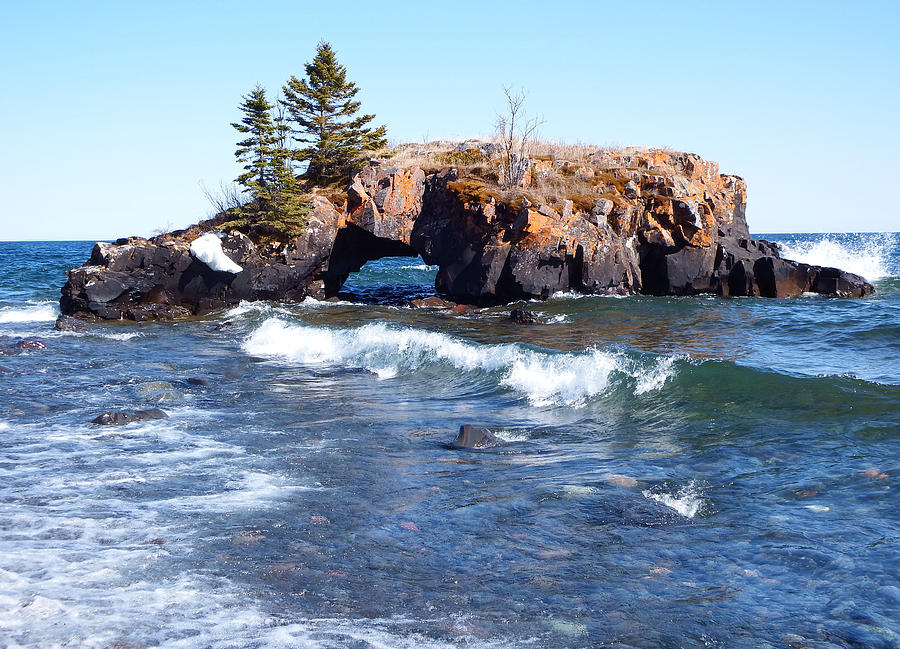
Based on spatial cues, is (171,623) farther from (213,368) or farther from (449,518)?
Answer: (213,368)

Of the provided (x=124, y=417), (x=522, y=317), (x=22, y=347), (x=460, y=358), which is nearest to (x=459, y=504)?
(x=124, y=417)

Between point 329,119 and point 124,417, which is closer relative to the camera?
point 124,417

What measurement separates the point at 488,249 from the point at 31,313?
58.5 ft

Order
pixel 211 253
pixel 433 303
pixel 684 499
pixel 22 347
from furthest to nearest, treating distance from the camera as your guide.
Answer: pixel 433 303 < pixel 211 253 < pixel 22 347 < pixel 684 499

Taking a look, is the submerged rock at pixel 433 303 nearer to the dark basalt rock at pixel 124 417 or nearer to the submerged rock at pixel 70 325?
the submerged rock at pixel 70 325

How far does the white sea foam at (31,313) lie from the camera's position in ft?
88.3

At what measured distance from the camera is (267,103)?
28922 mm

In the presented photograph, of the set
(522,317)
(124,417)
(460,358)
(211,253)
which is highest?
(211,253)

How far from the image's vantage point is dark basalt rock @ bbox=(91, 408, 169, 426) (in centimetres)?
1123

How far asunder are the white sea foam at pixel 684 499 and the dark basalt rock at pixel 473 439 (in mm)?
2647

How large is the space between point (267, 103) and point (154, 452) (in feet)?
72.7

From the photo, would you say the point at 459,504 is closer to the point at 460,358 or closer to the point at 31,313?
the point at 460,358

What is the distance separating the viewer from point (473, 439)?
1002 centimetres

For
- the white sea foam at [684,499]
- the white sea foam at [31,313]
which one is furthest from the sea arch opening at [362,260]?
the white sea foam at [684,499]
